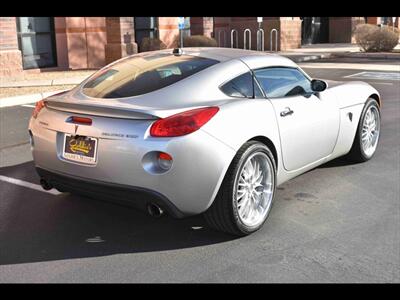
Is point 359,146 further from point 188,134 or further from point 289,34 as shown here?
point 289,34

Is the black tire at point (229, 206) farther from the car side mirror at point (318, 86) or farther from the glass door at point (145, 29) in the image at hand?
the glass door at point (145, 29)

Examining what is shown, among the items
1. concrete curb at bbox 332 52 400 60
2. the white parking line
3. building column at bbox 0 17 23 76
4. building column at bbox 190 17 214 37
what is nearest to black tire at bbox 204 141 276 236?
the white parking line

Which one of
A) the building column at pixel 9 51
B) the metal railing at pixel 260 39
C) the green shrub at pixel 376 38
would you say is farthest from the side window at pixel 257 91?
the metal railing at pixel 260 39

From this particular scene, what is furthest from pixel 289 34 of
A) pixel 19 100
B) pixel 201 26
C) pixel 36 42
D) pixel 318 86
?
pixel 318 86

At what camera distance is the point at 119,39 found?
17.8 meters

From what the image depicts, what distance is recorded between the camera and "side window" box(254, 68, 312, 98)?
4.60 metres

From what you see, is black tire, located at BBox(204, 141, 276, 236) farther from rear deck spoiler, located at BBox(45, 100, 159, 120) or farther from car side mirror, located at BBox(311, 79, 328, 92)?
car side mirror, located at BBox(311, 79, 328, 92)

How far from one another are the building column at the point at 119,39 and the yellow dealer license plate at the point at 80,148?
14.3 metres

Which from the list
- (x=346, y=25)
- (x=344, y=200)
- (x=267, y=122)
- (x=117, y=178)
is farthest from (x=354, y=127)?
(x=346, y=25)

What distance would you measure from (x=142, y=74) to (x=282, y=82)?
129cm

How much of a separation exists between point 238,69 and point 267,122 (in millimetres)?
536

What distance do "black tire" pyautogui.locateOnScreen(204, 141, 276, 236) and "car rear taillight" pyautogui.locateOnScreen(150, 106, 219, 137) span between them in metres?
0.40

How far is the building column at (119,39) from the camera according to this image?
58.2ft

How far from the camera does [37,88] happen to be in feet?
41.0
